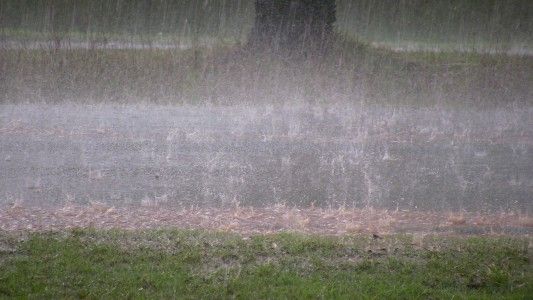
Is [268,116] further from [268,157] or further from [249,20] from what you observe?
[249,20]

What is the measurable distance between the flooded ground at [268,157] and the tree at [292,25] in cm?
216

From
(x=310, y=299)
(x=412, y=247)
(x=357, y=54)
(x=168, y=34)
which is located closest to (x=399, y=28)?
(x=357, y=54)

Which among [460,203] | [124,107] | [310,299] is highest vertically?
[310,299]

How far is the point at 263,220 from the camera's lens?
6125 mm

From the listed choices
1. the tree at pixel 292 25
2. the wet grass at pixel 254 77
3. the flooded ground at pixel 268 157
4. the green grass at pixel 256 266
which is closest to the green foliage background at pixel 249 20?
the tree at pixel 292 25

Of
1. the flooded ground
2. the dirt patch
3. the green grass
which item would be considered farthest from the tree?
the green grass

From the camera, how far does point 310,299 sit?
4.13 meters

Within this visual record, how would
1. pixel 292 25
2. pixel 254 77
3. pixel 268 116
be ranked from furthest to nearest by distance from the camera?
pixel 292 25, pixel 254 77, pixel 268 116

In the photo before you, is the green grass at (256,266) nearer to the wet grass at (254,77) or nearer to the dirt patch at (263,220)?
the dirt patch at (263,220)

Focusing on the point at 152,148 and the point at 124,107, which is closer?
the point at 152,148

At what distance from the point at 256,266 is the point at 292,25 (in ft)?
27.0

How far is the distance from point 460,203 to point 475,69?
20.8ft

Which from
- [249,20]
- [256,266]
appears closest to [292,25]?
[249,20]

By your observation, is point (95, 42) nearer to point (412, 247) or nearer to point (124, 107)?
point (124, 107)
